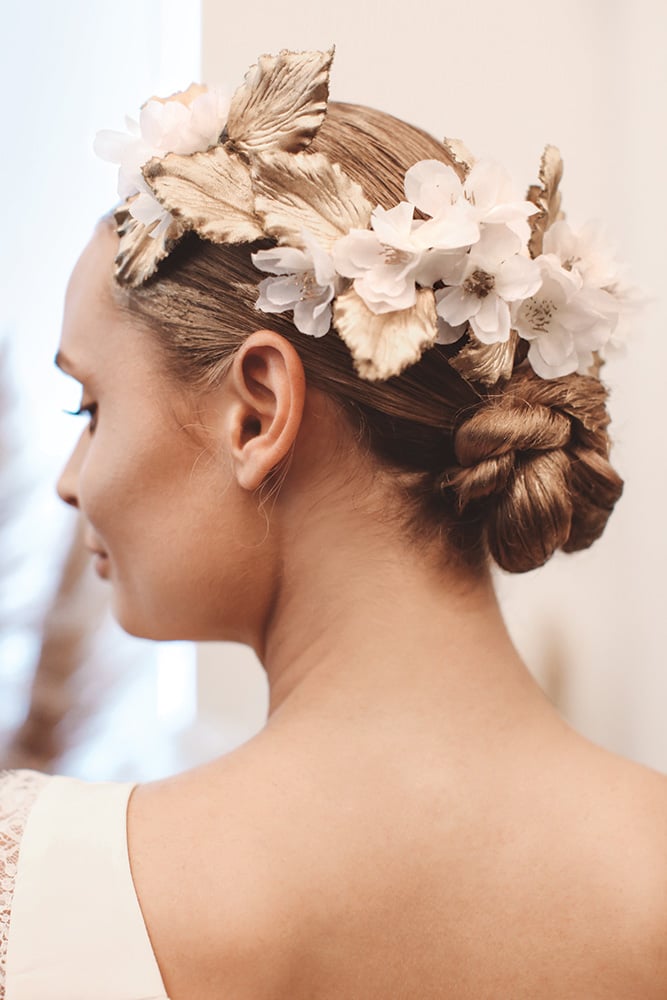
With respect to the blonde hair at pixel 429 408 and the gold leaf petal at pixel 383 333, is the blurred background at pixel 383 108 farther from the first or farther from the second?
the gold leaf petal at pixel 383 333

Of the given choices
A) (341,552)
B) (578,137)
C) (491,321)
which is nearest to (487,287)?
(491,321)

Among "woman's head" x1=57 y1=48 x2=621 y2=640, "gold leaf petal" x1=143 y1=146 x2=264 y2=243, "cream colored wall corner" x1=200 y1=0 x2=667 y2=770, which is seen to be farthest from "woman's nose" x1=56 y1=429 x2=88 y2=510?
"cream colored wall corner" x1=200 y1=0 x2=667 y2=770

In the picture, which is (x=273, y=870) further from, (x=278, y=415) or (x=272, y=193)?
(x=272, y=193)

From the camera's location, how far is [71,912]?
728 millimetres

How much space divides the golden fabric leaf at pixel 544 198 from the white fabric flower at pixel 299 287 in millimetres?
222

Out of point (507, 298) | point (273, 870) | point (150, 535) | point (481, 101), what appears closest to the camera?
point (273, 870)

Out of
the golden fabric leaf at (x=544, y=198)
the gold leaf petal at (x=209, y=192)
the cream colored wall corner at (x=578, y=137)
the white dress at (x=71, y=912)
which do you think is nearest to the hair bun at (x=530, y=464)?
the golden fabric leaf at (x=544, y=198)

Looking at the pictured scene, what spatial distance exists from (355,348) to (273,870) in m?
0.38

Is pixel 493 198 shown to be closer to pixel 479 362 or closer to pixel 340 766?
pixel 479 362

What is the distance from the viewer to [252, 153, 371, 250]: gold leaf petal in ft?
2.73

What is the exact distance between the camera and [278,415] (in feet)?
2.80

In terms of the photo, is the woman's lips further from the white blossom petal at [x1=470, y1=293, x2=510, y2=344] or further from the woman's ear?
the white blossom petal at [x1=470, y1=293, x2=510, y2=344]

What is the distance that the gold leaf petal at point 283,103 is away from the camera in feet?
2.79

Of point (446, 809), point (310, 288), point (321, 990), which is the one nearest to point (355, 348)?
point (310, 288)
